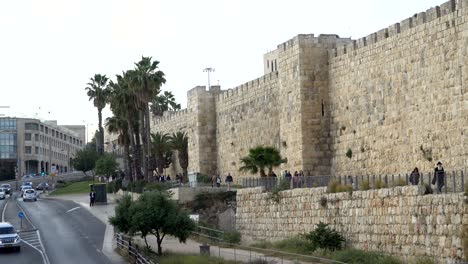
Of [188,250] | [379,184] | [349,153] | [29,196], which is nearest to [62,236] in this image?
[188,250]

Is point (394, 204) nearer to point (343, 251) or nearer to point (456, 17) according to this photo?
point (343, 251)

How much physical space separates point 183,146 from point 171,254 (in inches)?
1220

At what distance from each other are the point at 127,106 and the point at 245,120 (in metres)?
14.4

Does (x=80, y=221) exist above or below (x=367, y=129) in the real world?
below

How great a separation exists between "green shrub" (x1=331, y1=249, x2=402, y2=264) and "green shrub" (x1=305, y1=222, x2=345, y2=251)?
146 centimetres

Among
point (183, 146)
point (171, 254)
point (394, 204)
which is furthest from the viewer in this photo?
point (183, 146)

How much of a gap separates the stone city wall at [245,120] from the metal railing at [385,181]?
28.3 ft

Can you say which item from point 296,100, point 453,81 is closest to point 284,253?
point 453,81

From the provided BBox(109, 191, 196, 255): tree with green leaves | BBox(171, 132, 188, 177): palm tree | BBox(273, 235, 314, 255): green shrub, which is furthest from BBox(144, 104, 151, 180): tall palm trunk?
BBox(273, 235, 314, 255): green shrub

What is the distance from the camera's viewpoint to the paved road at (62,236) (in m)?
31.7

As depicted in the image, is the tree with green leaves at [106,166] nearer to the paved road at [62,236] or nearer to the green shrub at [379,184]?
the paved road at [62,236]

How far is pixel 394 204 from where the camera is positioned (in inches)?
960

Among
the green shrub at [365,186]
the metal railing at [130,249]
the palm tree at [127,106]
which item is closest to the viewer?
the green shrub at [365,186]

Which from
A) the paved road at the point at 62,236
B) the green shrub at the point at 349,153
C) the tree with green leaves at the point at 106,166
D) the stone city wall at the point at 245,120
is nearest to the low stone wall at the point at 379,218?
the green shrub at the point at 349,153
